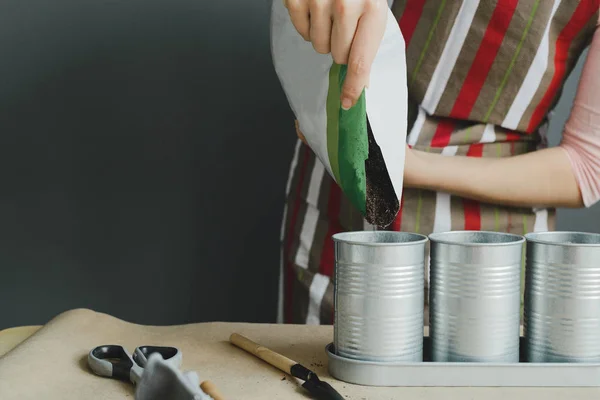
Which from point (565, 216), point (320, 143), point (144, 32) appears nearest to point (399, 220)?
point (320, 143)

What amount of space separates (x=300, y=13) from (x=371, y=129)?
135 millimetres

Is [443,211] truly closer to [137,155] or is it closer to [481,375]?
[481,375]

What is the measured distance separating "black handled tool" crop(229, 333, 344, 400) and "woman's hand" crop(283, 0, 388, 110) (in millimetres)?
259

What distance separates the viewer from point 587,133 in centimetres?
105

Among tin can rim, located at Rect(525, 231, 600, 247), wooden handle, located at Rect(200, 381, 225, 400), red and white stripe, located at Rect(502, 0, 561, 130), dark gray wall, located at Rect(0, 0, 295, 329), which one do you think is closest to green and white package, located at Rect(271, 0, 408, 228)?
tin can rim, located at Rect(525, 231, 600, 247)

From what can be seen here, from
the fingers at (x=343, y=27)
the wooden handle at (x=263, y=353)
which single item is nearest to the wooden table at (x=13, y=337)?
the wooden handle at (x=263, y=353)

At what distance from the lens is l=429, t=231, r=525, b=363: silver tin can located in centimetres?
68

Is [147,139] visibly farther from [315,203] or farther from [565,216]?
[565,216]

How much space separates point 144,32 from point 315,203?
1.84 ft

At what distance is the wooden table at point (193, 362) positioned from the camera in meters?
0.67

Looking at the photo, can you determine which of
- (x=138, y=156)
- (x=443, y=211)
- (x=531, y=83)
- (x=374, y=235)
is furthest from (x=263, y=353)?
(x=138, y=156)

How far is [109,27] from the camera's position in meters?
1.47

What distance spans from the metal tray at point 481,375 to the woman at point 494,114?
0.39 meters

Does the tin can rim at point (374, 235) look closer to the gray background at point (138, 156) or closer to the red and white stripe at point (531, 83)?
the red and white stripe at point (531, 83)
